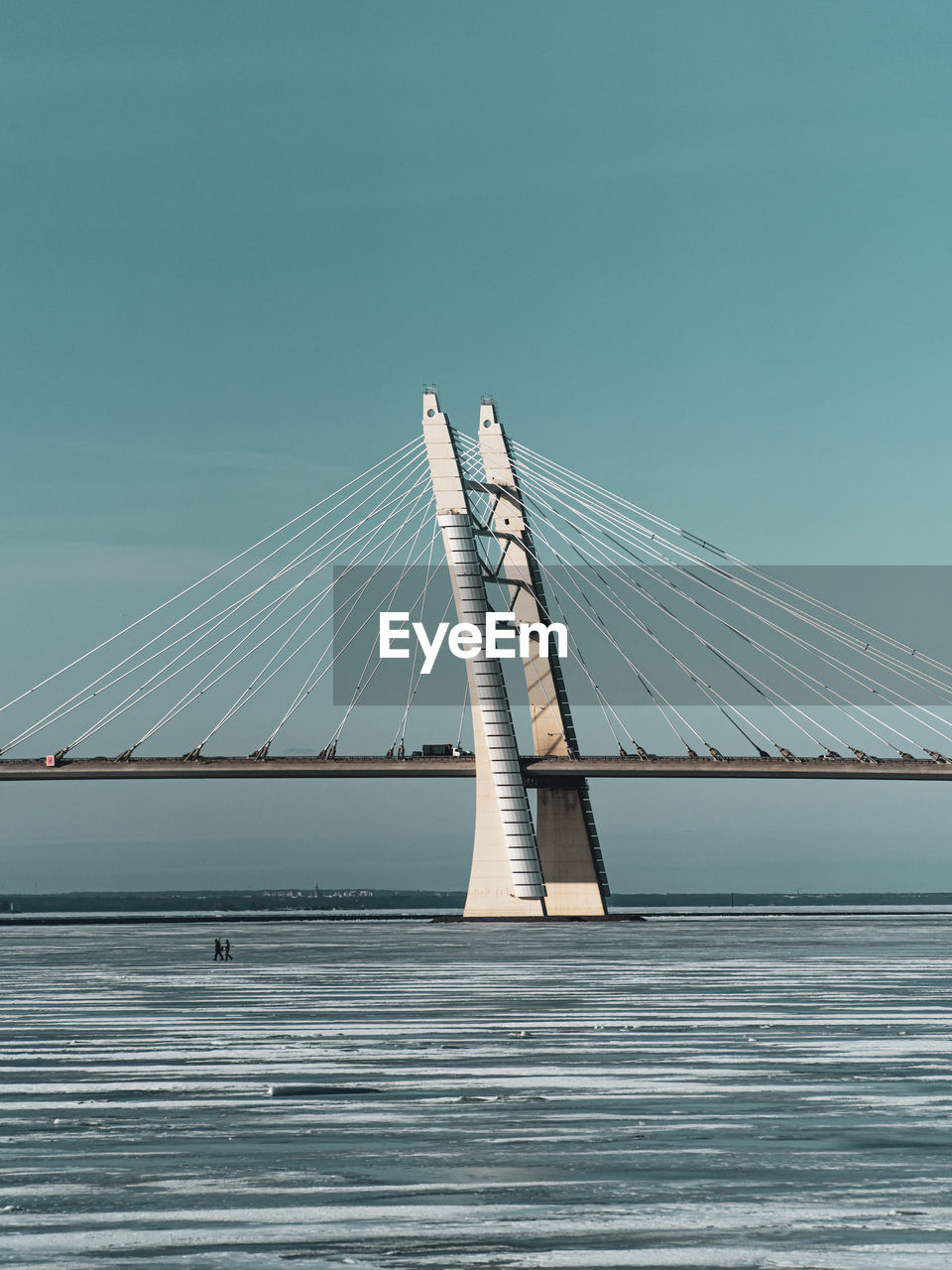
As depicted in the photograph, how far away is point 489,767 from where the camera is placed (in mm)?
68625

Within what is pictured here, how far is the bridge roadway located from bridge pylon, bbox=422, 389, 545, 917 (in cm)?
219

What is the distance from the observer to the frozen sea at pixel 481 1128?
38.8 feet

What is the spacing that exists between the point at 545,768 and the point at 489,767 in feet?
9.26

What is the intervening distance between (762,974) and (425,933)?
3232 centimetres

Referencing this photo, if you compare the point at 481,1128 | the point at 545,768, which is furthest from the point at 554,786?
the point at 481,1128

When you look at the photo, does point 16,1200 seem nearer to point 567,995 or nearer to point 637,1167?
point 637,1167

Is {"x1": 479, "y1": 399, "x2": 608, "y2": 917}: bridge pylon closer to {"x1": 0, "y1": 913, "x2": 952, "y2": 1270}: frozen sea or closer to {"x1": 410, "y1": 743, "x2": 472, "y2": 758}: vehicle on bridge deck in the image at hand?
{"x1": 410, "y1": 743, "x2": 472, "y2": 758}: vehicle on bridge deck

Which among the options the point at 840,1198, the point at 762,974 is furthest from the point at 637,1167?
the point at 762,974

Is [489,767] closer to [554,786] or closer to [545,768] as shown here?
[545,768]

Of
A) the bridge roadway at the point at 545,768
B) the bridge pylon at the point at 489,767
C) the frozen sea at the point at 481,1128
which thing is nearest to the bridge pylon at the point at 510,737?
the bridge pylon at the point at 489,767

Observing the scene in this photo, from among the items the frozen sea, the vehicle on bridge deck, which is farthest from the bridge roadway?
the frozen sea

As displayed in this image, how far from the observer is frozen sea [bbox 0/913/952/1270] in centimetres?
1184

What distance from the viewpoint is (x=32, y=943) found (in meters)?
68.9

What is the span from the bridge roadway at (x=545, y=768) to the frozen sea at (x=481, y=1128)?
1399 inches
